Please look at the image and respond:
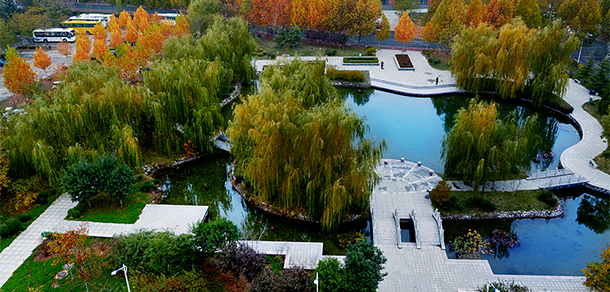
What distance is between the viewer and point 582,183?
2248cm

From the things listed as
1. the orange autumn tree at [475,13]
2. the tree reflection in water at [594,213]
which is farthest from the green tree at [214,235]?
the orange autumn tree at [475,13]

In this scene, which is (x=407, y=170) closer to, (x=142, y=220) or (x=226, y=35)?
(x=142, y=220)

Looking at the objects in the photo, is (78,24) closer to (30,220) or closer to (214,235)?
(30,220)

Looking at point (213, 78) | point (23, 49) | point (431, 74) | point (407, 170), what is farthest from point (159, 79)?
point (23, 49)

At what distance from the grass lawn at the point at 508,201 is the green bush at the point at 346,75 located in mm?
17593

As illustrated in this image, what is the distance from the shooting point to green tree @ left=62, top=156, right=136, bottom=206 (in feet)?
63.5

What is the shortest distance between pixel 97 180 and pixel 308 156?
998 cm

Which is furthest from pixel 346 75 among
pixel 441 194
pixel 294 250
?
pixel 294 250

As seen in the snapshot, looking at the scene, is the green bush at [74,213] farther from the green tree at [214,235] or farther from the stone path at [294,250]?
the stone path at [294,250]

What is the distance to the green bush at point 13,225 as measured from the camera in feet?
60.8

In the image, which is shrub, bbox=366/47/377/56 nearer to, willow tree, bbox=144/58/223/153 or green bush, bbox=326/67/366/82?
green bush, bbox=326/67/366/82

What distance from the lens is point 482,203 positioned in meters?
20.5

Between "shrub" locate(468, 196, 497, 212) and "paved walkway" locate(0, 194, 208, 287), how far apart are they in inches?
516

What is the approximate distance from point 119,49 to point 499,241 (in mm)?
30157
